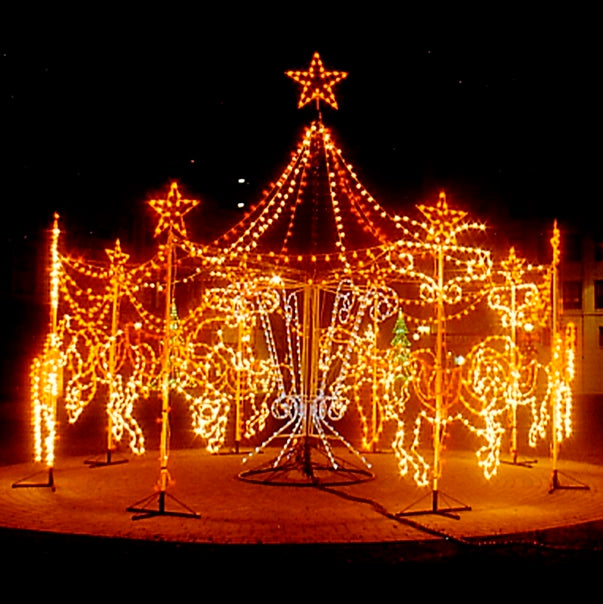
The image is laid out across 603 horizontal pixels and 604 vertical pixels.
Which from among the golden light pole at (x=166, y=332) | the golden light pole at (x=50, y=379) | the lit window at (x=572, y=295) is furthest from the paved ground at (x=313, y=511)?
the lit window at (x=572, y=295)

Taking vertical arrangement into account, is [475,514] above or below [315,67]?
below

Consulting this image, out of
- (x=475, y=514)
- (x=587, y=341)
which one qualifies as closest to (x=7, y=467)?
(x=475, y=514)

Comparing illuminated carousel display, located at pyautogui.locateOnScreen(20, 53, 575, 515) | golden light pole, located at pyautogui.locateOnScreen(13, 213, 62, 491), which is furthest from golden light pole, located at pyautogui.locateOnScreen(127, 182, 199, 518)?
golden light pole, located at pyautogui.locateOnScreen(13, 213, 62, 491)

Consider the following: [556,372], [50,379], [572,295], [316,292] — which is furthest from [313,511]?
A: [572,295]

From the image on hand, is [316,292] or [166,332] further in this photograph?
[316,292]

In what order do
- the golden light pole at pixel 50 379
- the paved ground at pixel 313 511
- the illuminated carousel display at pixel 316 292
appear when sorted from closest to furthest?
the paved ground at pixel 313 511 < the illuminated carousel display at pixel 316 292 < the golden light pole at pixel 50 379

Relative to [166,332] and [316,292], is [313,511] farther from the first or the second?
[316,292]

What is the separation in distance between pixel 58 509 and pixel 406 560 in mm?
4184

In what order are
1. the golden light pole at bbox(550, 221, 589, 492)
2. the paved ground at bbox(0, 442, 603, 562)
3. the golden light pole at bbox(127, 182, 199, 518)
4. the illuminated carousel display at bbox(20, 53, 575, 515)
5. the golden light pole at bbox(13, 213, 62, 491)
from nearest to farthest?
the paved ground at bbox(0, 442, 603, 562) → the golden light pole at bbox(127, 182, 199, 518) → the illuminated carousel display at bbox(20, 53, 575, 515) → the golden light pole at bbox(13, 213, 62, 491) → the golden light pole at bbox(550, 221, 589, 492)

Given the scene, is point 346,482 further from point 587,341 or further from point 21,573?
point 587,341

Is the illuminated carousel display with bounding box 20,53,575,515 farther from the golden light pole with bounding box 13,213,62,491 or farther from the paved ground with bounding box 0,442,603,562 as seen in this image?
the paved ground with bounding box 0,442,603,562

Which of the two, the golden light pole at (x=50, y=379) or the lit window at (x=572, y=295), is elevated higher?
the lit window at (x=572, y=295)

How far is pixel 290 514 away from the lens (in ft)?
32.0

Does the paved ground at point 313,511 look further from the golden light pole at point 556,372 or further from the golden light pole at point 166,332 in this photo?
the golden light pole at point 556,372
